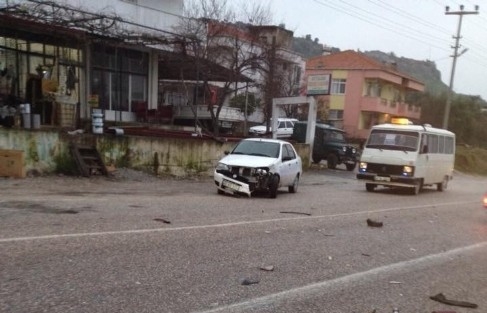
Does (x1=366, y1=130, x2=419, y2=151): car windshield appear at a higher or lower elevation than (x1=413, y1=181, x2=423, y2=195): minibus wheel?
higher

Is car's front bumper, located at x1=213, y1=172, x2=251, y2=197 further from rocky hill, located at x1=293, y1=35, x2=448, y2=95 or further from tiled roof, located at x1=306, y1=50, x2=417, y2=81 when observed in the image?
rocky hill, located at x1=293, y1=35, x2=448, y2=95

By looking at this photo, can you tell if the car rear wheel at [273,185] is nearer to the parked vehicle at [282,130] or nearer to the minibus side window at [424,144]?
the minibus side window at [424,144]

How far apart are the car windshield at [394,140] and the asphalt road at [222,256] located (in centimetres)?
561

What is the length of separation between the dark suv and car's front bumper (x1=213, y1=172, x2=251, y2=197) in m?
15.6

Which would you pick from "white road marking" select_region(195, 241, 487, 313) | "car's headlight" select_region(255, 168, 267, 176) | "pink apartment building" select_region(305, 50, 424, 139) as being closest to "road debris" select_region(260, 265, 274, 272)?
"white road marking" select_region(195, 241, 487, 313)

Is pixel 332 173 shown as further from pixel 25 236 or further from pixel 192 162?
pixel 25 236

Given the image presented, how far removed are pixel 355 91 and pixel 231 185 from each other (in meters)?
44.3

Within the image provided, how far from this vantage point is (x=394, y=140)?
60.7 feet

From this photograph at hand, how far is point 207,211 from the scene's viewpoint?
1098 centimetres

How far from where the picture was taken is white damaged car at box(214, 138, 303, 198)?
14055 mm

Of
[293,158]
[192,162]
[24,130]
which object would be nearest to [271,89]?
[192,162]

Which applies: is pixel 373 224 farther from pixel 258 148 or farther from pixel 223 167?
pixel 258 148

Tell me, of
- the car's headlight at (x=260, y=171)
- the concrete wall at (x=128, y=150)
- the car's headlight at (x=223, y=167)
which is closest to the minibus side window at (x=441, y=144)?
the concrete wall at (x=128, y=150)

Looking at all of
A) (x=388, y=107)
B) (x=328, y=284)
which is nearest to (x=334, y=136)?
(x=328, y=284)
